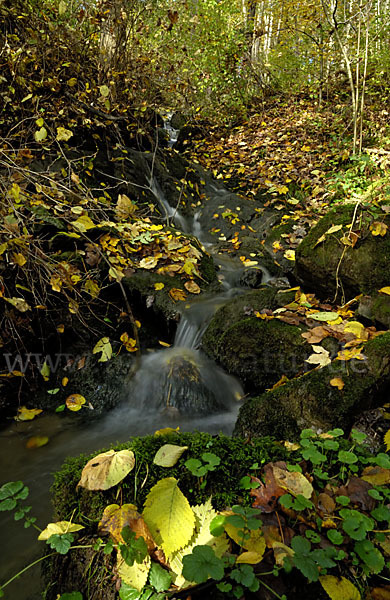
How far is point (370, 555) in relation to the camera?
3.94 ft

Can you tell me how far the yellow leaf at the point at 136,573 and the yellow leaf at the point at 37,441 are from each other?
2.11 m

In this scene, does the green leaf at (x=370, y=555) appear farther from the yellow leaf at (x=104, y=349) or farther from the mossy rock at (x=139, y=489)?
the yellow leaf at (x=104, y=349)

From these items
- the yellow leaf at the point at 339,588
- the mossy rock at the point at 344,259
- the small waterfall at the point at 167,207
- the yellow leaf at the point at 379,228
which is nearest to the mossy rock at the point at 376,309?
the mossy rock at the point at 344,259

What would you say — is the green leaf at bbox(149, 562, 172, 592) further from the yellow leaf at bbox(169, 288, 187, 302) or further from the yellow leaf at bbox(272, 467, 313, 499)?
the yellow leaf at bbox(169, 288, 187, 302)

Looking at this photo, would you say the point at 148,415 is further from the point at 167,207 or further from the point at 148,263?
the point at 167,207

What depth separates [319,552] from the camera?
1174 mm

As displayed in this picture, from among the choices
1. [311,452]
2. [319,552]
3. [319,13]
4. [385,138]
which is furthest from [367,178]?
[319,13]

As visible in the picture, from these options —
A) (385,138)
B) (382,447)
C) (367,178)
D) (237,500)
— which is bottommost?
(382,447)

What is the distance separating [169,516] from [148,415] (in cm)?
211

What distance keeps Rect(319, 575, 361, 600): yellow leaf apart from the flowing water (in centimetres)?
187

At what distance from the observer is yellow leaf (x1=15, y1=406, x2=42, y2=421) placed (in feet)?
10.6

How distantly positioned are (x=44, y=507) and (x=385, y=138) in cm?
850

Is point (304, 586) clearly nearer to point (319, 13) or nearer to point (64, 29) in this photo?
point (64, 29)

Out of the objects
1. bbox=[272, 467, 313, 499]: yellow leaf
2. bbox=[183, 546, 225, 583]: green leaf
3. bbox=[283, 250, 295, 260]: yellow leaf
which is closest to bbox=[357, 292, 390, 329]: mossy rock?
bbox=[272, 467, 313, 499]: yellow leaf
